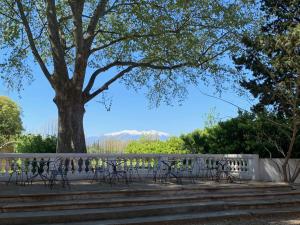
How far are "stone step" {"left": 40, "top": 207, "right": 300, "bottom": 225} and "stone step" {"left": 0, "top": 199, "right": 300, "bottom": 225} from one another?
7.9 inches

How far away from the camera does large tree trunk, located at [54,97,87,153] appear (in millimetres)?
19219

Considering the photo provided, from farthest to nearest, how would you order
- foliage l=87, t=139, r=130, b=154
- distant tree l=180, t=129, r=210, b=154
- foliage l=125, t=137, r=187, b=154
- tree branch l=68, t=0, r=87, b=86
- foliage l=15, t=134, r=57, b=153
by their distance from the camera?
foliage l=87, t=139, r=130, b=154
foliage l=125, t=137, r=187, b=154
distant tree l=180, t=129, r=210, b=154
foliage l=15, t=134, r=57, b=153
tree branch l=68, t=0, r=87, b=86

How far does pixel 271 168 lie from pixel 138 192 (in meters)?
8.38

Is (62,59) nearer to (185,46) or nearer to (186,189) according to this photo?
(185,46)

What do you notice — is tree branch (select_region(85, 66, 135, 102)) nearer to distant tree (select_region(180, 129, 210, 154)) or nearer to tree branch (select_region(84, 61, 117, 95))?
tree branch (select_region(84, 61, 117, 95))

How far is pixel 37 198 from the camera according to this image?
1131 cm

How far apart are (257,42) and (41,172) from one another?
9.68 m

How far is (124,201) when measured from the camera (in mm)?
11625

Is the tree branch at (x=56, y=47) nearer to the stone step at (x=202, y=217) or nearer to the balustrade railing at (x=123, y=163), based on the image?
the balustrade railing at (x=123, y=163)

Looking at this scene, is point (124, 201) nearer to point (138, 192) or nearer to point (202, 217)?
point (138, 192)

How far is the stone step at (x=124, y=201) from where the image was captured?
1059 centimetres

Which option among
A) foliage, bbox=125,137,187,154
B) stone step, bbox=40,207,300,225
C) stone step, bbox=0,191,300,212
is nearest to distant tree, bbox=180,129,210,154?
foliage, bbox=125,137,187,154

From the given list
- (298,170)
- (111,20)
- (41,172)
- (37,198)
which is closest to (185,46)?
(111,20)

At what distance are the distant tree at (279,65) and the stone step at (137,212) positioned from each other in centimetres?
395
